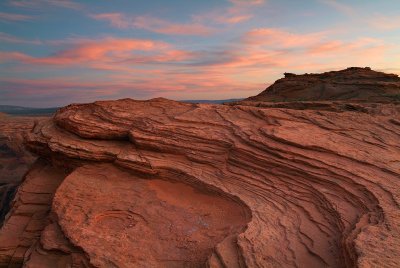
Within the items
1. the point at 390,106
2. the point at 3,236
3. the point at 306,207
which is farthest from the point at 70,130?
the point at 390,106

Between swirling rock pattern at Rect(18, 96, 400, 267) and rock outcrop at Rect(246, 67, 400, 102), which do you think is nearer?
swirling rock pattern at Rect(18, 96, 400, 267)

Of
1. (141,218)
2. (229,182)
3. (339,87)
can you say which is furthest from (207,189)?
(339,87)

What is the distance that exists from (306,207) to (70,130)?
960cm

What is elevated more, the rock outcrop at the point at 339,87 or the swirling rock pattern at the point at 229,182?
the rock outcrop at the point at 339,87

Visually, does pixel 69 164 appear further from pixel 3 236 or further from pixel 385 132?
pixel 385 132

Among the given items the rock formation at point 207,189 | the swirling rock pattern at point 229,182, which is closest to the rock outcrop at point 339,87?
the swirling rock pattern at point 229,182

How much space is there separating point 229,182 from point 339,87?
16.2 metres

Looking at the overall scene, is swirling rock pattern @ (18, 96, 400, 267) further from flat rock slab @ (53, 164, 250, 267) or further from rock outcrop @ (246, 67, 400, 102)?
rock outcrop @ (246, 67, 400, 102)

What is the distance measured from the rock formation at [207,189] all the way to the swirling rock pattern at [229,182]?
37 millimetres

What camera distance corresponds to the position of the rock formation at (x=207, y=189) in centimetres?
757

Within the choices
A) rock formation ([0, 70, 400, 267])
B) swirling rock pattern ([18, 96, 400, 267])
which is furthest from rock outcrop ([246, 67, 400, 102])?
rock formation ([0, 70, 400, 267])

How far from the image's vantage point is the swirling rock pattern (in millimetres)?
7438

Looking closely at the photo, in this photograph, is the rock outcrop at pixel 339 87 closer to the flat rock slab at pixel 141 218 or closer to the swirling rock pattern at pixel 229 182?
the swirling rock pattern at pixel 229 182

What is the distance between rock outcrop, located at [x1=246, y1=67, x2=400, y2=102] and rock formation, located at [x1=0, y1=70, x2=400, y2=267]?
21.8ft
